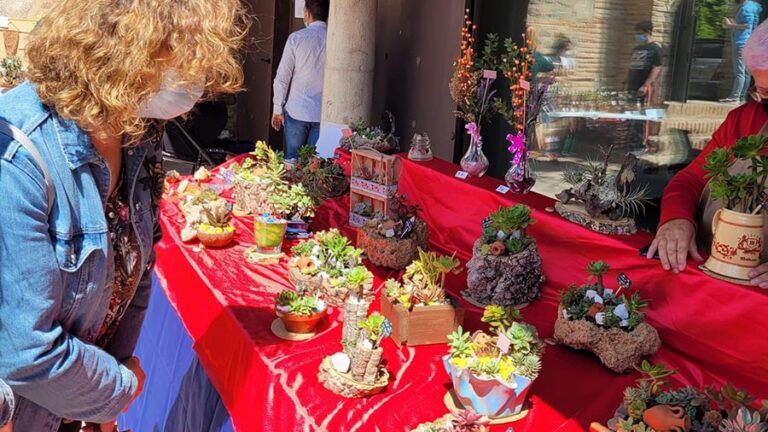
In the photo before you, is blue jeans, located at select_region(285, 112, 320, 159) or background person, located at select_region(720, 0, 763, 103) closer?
background person, located at select_region(720, 0, 763, 103)

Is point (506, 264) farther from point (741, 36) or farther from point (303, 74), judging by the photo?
point (303, 74)

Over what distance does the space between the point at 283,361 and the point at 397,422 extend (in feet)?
1.35

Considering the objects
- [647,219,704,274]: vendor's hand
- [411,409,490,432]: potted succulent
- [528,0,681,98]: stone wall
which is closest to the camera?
[411,409,490,432]: potted succulent

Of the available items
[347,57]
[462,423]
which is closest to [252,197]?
[347,57]

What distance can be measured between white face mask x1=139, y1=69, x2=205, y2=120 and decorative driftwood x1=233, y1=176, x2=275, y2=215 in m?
2.03

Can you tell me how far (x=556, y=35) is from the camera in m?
4.26

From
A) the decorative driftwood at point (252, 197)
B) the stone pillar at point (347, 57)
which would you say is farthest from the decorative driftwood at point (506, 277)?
the stone pillar at point (347, 57)

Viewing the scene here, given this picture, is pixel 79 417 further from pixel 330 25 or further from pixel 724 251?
pixel 330 25

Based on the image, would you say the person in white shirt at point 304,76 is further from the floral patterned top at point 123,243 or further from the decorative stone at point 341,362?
the floral patterned top at point 123,243

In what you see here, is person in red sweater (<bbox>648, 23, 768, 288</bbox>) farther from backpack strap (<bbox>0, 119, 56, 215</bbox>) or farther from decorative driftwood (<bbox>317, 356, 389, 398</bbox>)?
backpack strap (<bbox>0, 119, 56, 215</bbox>)

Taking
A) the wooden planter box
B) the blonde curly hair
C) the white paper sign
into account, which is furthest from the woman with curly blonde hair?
the white paper sign

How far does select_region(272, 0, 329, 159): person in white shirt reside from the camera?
17.4 ft

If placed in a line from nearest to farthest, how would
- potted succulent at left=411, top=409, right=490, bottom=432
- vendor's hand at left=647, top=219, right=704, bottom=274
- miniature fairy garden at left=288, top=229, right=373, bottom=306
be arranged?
potted succulent at left=411, top=409, right=490, bottom=432, vendor's hand at left=647, top=219, right=704, bottom=274, miniature fairy garden at left=288, top=229, right=373, bottom=306

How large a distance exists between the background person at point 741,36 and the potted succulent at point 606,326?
72.1 inches
